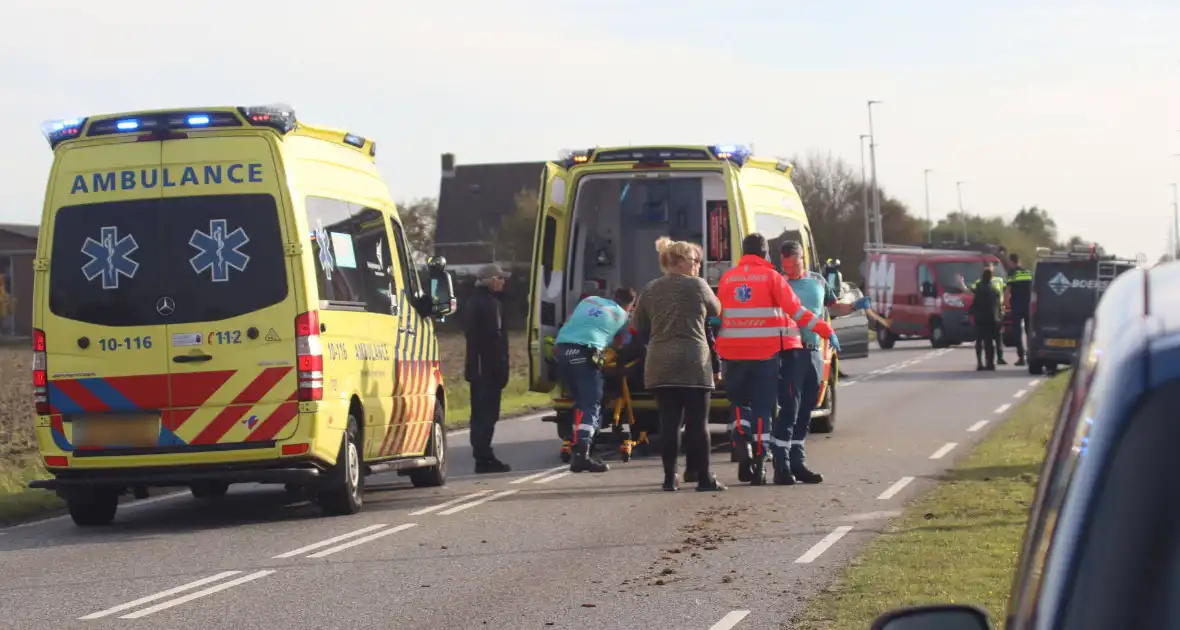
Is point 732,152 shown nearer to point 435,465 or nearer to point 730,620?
point 435,465

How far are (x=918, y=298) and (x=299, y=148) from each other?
108 ft

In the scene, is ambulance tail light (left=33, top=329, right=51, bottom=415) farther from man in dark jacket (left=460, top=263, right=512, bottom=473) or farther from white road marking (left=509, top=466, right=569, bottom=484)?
man in dark jacket (left=460, top=263, right=512, bottom=473)

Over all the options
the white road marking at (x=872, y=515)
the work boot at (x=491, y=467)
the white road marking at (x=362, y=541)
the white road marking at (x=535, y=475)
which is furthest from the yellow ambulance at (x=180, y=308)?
the work boot at (x=491, y=467)

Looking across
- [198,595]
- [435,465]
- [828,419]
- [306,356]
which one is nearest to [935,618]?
[198,595]

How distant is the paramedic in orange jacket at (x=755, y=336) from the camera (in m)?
13.2

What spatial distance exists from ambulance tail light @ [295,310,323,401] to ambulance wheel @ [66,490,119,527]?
1665 mm

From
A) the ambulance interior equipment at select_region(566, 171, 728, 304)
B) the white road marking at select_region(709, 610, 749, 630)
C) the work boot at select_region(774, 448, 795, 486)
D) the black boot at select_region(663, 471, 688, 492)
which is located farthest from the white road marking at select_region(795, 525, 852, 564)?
the ambulance interior equipment at select_region(566, 171, 728, 304)

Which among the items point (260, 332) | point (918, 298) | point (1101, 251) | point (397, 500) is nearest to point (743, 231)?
point (397, 500)

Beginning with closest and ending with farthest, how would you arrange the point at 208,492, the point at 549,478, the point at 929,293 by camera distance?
the point at 208,492 → the point at 549,478 → the point at 929,293

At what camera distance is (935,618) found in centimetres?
244

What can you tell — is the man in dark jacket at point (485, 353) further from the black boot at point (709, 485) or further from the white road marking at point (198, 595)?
the white road marking at point (198, 595)

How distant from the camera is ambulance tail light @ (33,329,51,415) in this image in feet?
37.6

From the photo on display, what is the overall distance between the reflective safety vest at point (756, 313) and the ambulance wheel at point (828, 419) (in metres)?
4.84

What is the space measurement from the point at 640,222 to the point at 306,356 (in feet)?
23.3
